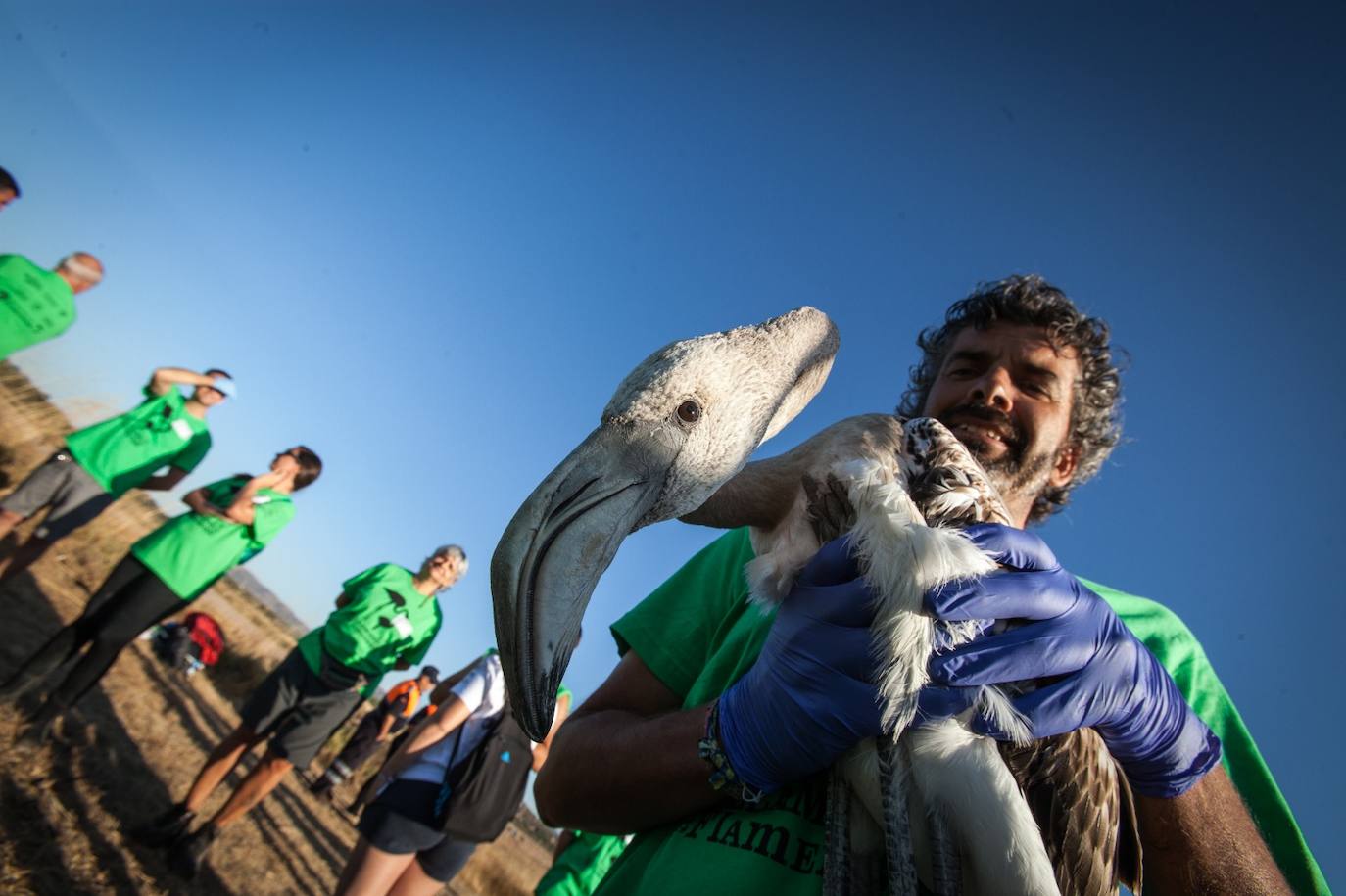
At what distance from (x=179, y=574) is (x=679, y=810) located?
4.45m

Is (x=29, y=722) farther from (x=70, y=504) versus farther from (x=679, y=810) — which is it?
(x=679, y=810)

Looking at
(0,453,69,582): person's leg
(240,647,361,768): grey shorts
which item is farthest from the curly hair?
(0,453,69,582): person's leg

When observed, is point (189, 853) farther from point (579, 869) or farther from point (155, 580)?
point (579, 869)

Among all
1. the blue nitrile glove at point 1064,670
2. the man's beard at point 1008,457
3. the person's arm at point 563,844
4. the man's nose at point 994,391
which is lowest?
the person's arm at point 563,844

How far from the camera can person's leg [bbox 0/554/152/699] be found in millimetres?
4344

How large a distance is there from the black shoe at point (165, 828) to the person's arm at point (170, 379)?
3162mm

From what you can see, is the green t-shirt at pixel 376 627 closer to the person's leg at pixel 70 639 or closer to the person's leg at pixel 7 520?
the person's leg at pixel 70 639

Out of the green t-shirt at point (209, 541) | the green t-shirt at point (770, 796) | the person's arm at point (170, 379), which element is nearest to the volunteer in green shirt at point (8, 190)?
the person's arm at point (170, 379)

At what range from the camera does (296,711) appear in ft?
14.9

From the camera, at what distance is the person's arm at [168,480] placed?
554 cm

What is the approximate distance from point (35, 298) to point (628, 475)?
593 centimetres

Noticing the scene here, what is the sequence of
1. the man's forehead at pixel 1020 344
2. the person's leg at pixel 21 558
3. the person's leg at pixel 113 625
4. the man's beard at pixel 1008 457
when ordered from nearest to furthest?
1. the man's beard at pixel 1008 457
2. the man's forehead at pixel 1020 344
3. the person's leg at pixel 113 625
4. the person's leg at pixel 21 558

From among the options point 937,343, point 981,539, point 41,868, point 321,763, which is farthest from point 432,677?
point 981,539

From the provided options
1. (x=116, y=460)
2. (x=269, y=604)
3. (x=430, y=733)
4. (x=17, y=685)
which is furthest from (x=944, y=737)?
(x=269, y=604)
